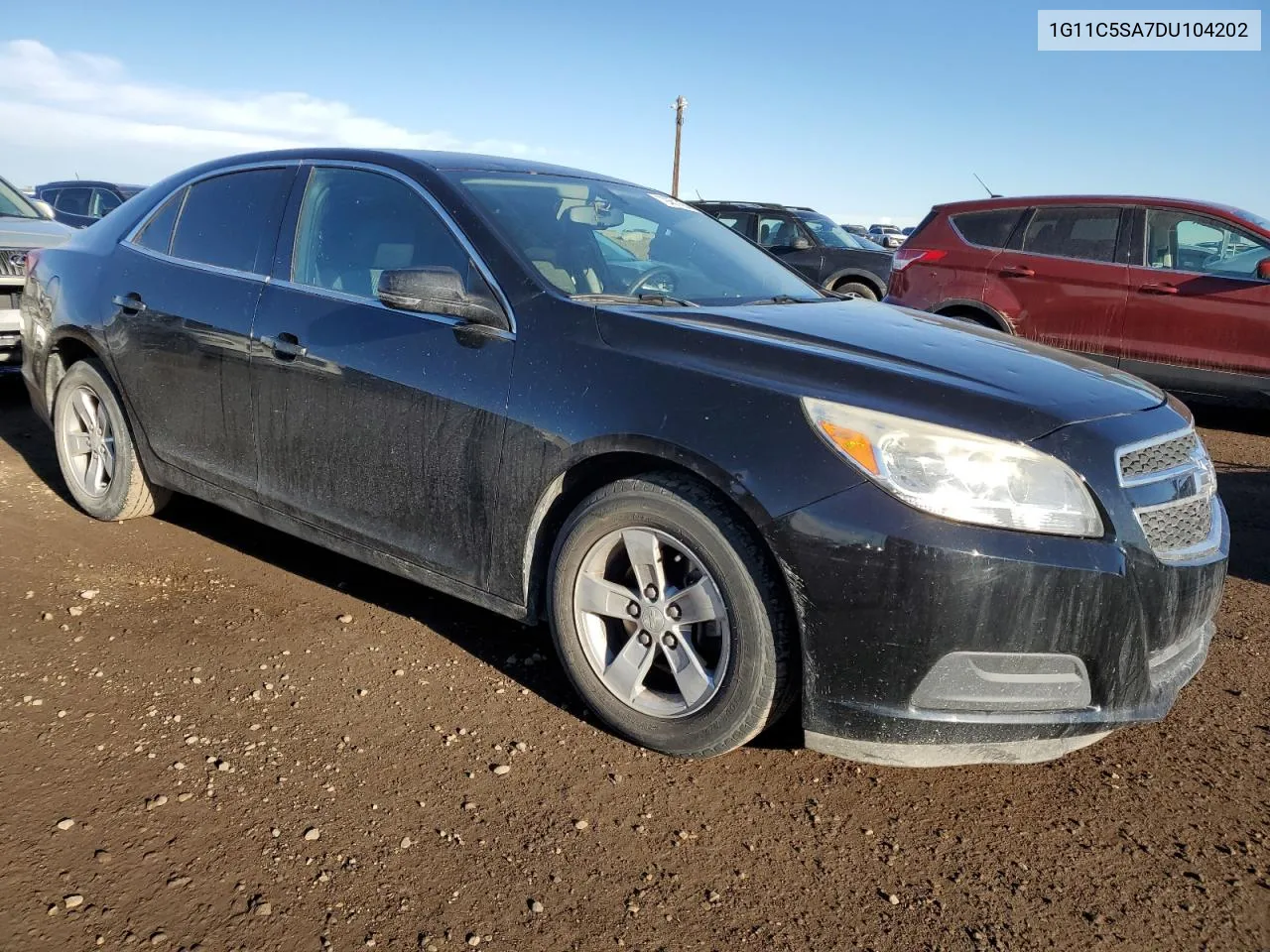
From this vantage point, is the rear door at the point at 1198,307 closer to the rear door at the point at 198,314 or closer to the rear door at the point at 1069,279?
the rear door at the point at 1069,279

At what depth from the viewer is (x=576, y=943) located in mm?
2055

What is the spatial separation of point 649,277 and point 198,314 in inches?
69.2

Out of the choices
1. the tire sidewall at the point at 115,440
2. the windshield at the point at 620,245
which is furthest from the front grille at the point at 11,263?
the windshield at the point at 620,245

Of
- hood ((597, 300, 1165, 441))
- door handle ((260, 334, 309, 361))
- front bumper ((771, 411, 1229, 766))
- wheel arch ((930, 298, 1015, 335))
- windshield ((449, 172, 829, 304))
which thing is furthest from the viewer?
wheel arch ((930, 298, 1015, 335))

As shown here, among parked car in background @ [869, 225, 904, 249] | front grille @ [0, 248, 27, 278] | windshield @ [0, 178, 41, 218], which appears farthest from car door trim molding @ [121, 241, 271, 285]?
parked car in background @ [869, 225, 904, 249]

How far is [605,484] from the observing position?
2.79 metres

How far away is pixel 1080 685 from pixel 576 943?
1313 millimetres

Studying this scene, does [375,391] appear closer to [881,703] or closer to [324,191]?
[324,191]

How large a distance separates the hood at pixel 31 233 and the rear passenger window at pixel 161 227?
3118 mm

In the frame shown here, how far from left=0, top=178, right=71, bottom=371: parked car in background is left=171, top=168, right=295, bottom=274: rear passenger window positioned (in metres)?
2.56

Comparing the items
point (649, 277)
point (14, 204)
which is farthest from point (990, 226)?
point (14, 204)

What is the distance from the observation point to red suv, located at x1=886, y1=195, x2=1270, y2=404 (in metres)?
7.01

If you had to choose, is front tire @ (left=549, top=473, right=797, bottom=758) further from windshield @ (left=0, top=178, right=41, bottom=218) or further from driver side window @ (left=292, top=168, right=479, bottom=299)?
windshield @ (left=0, top=178, right=41, bottom=218)

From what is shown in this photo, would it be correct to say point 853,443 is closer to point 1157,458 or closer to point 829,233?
point 1157,458
